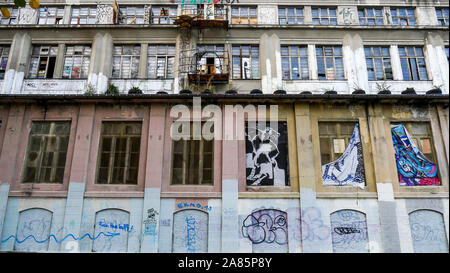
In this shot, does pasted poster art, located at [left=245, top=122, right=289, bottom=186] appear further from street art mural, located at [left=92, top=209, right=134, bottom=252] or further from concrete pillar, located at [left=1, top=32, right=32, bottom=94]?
concrete pillar, located at [left=1, top=32, right=32, bottom=94]

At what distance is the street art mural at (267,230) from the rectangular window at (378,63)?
29.2 ft

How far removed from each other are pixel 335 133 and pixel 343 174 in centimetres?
177

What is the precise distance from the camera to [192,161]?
12.9 meters

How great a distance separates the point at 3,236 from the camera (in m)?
11.9

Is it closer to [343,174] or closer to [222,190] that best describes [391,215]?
[343,174]

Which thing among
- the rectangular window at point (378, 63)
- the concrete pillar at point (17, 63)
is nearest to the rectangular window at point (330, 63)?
the rectangular window at point (378, 63)

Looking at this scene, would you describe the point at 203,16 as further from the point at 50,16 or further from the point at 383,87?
the point at 383,87

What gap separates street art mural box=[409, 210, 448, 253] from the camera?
11.7 metres

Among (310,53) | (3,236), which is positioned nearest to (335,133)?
(310,53)

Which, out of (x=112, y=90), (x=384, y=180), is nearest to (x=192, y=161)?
(x=112, y=90)

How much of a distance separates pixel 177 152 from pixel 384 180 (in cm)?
840

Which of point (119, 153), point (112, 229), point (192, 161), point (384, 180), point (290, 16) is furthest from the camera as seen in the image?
point (290, 16)

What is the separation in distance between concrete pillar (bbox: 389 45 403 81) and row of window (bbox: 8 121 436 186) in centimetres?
346
